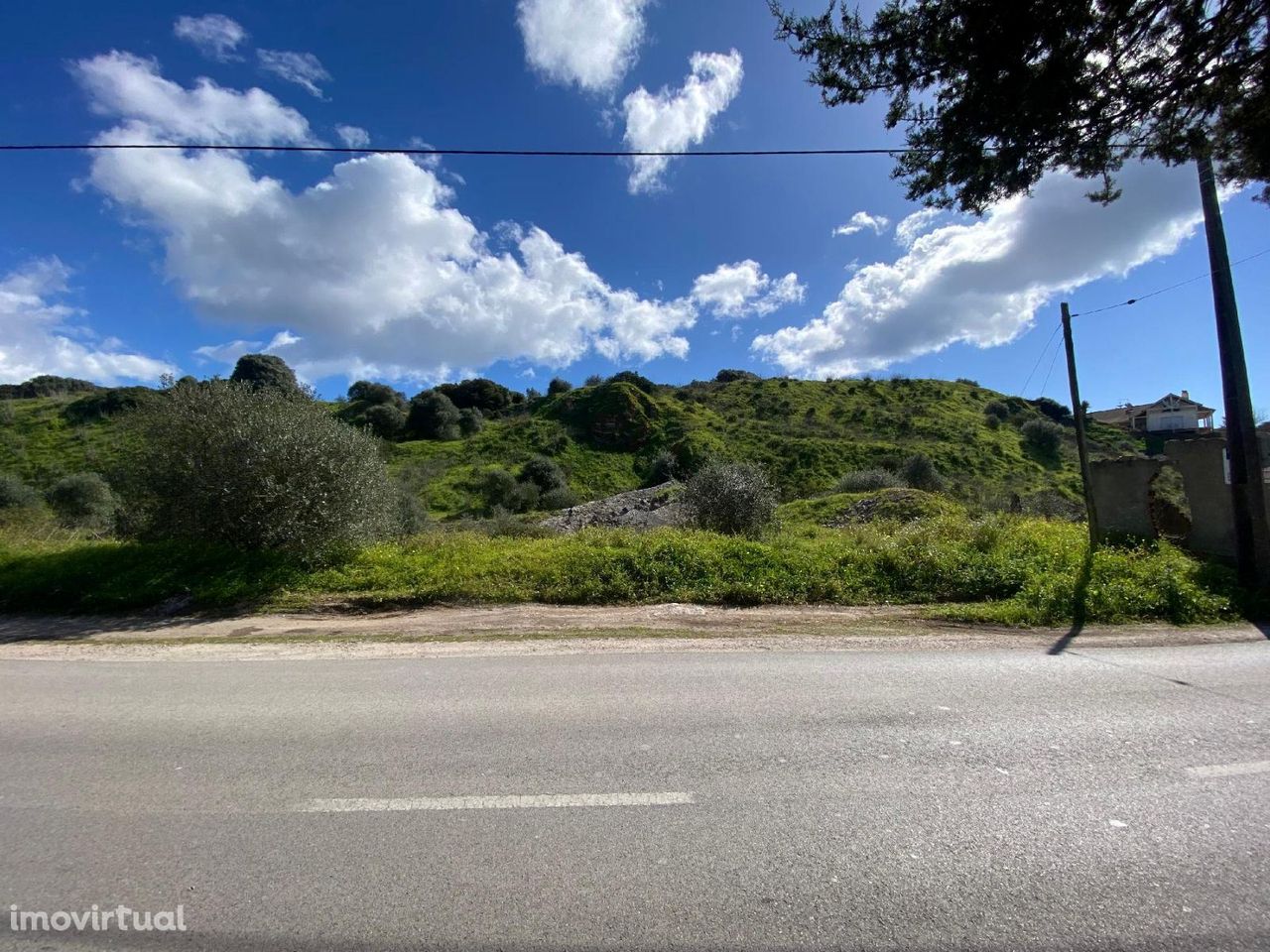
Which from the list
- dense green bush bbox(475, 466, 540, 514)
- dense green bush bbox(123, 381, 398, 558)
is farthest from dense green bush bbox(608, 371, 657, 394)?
dense green bush bbox(123, 381, 398, 558)

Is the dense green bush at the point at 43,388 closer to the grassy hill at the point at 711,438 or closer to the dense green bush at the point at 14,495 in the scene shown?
the grassy hill at the point at 711,438

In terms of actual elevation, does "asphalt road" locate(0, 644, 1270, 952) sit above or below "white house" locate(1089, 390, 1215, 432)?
below

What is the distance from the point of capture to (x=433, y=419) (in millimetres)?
65125

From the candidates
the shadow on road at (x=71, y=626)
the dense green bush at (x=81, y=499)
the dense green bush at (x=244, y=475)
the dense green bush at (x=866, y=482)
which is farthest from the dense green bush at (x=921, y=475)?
the dense green bush at (x=81, y=499)

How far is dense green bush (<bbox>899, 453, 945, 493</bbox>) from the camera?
43.1 m

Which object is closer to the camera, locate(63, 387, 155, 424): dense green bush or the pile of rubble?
the pile of rubble

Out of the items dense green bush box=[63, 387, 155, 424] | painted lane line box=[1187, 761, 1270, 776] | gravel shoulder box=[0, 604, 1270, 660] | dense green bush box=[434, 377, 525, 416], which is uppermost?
dense green bush box=[434, 377, 525, 416]

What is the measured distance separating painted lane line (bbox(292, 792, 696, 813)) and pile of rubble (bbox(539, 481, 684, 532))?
2386cm

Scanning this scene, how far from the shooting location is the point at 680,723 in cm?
518

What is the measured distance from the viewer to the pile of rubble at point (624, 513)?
30525 mm

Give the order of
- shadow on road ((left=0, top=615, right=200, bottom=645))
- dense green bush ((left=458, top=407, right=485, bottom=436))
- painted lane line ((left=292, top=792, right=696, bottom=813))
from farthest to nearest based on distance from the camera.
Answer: dense green bush ((left=458, top=407, right=485, bottom=436)), shadow on road ((left=0, top=615, right=200, bottom=645)), painted lane line ((left=292, top=792, right=696, bottom=813))

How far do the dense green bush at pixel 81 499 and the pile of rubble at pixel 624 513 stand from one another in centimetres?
2537

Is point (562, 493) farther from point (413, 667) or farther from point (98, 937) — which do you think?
point (98, 937)

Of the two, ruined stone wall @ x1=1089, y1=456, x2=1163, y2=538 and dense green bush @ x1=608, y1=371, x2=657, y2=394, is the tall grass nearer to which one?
ruined stone wall @ x1=1089, y1=456, x2=1163, y2=538
